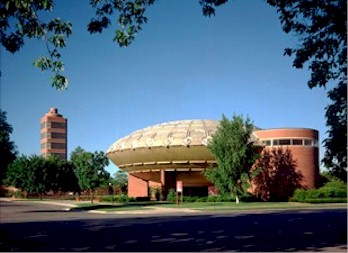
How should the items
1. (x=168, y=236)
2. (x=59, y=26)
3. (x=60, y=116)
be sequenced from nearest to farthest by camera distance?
(x=59, y=26), (x=168, y=236), (x=60, y=116)

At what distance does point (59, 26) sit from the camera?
10.6 meters

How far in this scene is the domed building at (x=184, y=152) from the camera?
50.8 metres

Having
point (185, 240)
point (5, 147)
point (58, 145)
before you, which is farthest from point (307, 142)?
point (58, 145)

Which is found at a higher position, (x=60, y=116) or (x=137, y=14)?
(x=60, y=116)

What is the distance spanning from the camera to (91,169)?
2044 inches

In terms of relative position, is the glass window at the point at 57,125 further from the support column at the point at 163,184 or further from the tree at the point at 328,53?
the tree at the point at 328,53

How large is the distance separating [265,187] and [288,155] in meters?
4.71

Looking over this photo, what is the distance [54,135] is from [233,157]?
423ft

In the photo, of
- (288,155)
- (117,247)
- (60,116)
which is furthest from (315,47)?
(60,116)

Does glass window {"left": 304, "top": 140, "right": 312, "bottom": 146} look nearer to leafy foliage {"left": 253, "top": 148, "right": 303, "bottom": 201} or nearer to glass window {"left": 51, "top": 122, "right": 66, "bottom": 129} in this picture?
leafy foliage {"left": 253, "top": 148, "right": 303, "bottom": 201}

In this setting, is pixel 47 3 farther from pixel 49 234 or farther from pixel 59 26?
pixel 49 234

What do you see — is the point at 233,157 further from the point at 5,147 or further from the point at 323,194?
the point at 5,147

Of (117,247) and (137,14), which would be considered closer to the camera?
(137,14)

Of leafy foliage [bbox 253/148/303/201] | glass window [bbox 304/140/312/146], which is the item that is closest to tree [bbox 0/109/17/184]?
leafy foliage [bbox 253/148/303/201]
